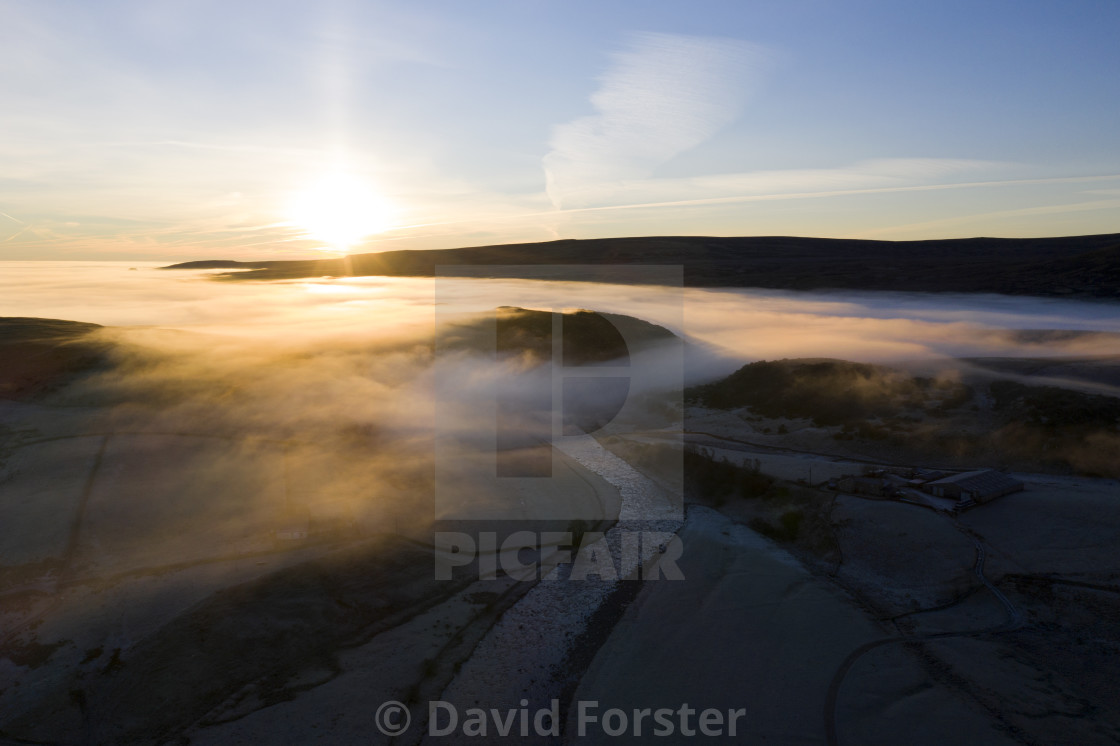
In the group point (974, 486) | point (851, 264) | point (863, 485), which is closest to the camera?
point (974, 486)

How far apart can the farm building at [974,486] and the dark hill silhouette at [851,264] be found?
296ft

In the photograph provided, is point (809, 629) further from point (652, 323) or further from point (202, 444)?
point (652, 323)

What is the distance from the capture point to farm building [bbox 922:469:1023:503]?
1074 inches

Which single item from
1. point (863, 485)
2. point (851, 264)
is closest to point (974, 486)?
point (863, 485)

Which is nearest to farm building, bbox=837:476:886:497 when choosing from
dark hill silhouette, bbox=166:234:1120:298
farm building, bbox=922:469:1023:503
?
farm building, bbox=922:469:1023:503

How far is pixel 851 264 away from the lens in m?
146

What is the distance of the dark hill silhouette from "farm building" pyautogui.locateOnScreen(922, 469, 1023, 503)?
90.3 meters

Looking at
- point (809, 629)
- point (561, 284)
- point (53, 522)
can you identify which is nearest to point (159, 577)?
point (53, 522)

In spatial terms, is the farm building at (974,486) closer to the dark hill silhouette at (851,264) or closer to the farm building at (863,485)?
the farm building at (863,485)

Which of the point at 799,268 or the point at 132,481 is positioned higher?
the point at 799,268

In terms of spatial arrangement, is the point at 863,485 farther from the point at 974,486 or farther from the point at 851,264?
the point at 851,264

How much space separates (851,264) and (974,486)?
13015cm

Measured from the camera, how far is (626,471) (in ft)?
122

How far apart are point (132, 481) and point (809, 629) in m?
25.7
